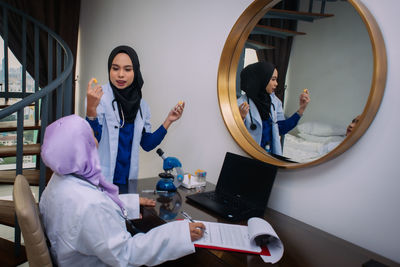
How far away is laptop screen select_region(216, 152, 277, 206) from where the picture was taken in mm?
1343

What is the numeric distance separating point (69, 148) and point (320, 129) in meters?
1.05

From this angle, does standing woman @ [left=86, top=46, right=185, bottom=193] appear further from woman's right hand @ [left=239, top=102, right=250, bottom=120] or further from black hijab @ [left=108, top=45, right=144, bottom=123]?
woman's right hand @ [left=239, top=102, right=250, bottom=120]

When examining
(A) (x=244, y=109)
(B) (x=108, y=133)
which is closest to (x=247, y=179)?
(A) (x=244, y=109)

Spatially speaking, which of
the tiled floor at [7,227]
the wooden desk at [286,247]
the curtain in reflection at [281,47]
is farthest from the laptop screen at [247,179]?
the tiled floor at [7,227]

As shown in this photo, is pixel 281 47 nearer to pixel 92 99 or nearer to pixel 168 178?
pixel 168 178

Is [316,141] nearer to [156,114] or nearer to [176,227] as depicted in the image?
[176,227]

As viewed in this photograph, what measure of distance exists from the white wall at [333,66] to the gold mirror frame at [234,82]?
0.04 metres

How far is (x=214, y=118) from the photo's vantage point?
182cm

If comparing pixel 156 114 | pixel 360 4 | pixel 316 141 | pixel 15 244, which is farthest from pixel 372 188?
pixel 15 244

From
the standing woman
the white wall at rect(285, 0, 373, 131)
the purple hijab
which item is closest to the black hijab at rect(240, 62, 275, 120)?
the white wall at rect(285, 0, 373, 131)

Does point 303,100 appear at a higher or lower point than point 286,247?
higher

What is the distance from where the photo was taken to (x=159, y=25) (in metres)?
2.27

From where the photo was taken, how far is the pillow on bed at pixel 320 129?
47.7 inches

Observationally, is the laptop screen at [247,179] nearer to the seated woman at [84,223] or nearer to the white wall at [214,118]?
the white wall at [214,118]
